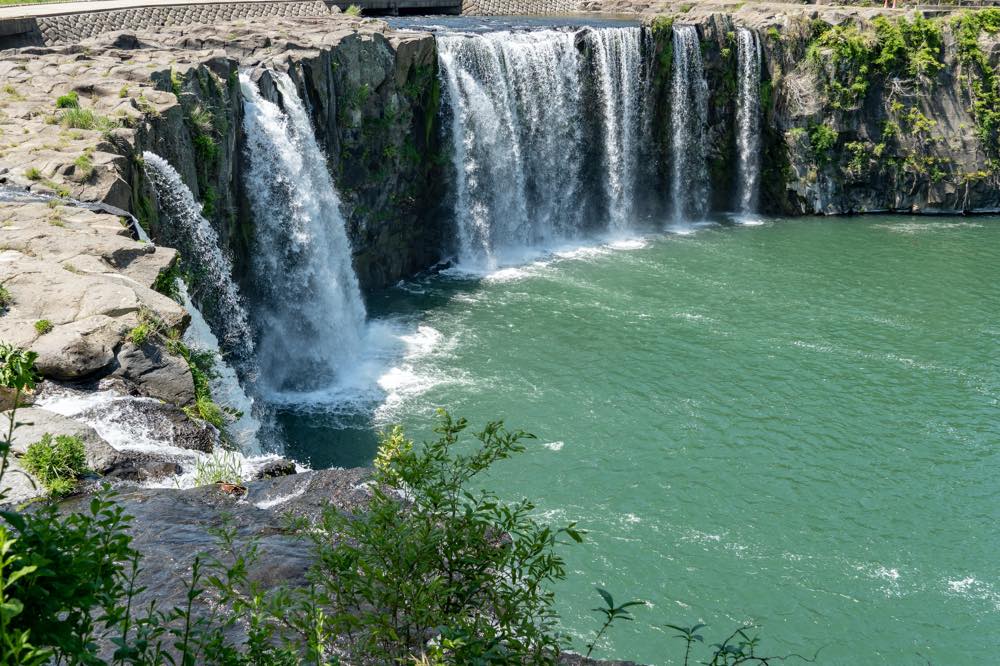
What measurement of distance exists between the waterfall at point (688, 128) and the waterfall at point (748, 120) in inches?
46.0

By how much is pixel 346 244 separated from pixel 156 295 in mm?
10078

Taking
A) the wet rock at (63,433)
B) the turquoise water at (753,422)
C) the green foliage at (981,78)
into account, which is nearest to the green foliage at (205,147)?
the turquoise water at (753,422)

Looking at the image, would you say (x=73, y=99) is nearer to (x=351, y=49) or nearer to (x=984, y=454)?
(x=351, y=49)

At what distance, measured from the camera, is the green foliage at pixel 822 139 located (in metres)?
30.0

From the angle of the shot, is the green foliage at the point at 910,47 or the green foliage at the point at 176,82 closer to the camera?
the green foliage at the point at 176,82

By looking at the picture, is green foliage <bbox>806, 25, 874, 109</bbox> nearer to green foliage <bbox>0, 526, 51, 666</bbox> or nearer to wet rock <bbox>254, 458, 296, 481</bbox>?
wet rock <bbox>254, 458, 296, 481</bbox>

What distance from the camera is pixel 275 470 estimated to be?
9.48 metres

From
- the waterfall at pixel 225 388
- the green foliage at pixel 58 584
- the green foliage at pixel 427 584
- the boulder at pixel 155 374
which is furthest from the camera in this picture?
the waterfall at pixel 225 388

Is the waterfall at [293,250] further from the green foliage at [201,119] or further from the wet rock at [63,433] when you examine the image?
the wet rock at [63,433]

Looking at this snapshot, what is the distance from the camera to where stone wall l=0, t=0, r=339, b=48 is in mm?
23434

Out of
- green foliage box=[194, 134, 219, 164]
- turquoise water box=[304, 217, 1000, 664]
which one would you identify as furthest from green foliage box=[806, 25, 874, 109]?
green foliage box=[194, 134, 219, 164]

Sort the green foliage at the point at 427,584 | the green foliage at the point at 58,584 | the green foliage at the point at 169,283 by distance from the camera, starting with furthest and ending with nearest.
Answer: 1. the green foliage at the point at 169,283
2. the green foliage at the point at 427,584
3. the green foliage at the point at 58,584

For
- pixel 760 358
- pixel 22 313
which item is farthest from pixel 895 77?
pixel 22 313

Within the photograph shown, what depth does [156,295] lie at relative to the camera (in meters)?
10.9
